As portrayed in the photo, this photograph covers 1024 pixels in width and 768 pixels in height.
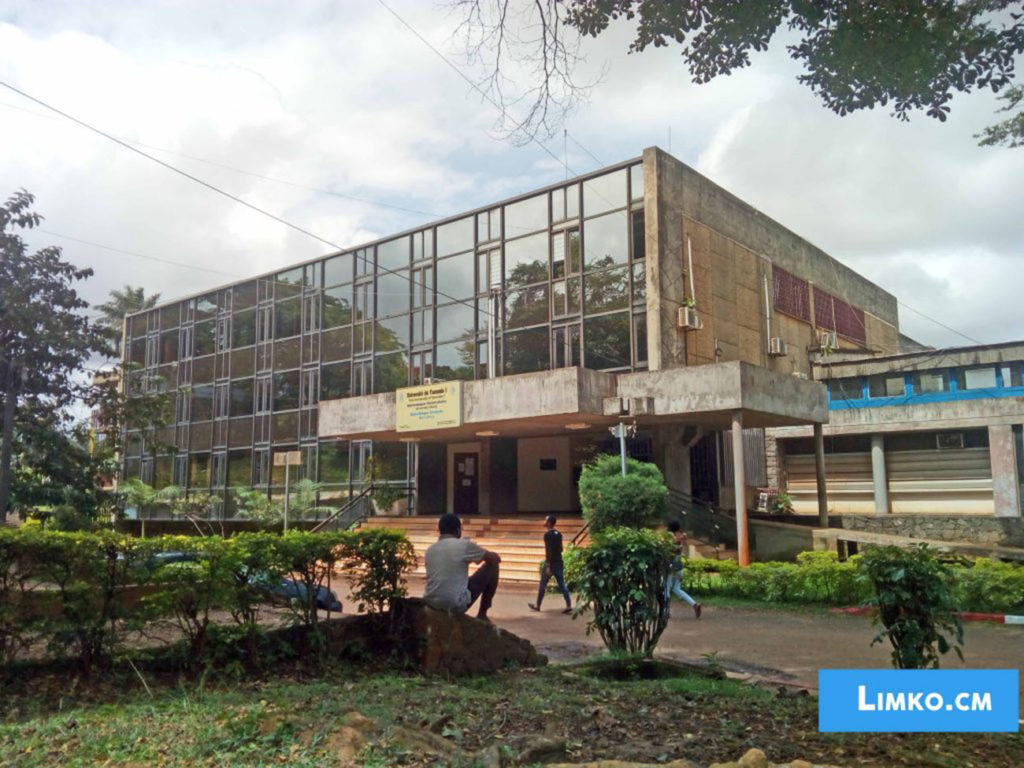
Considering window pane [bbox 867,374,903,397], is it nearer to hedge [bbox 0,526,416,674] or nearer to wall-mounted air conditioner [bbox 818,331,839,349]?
wall-mounted air conditioner [bbox 818,331,839,349]

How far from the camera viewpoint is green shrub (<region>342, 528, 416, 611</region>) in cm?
820

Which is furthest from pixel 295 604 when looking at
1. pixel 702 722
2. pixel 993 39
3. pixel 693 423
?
pixel 693 423

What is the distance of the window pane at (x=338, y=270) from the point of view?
97.2ft

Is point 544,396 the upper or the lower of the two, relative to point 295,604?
upper

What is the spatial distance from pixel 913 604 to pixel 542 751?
3.16m

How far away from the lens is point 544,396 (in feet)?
62.5

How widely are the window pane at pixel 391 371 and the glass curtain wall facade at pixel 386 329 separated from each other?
5 cm

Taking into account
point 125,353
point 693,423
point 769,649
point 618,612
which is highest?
point 125,353

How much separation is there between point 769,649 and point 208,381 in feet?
93.4

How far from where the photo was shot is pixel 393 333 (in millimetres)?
27688

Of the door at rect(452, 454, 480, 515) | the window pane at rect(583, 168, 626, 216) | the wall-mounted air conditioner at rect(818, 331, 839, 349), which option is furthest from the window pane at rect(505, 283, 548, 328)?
the wall-mounted air conditioner at rect(818, 331, 839, 349)

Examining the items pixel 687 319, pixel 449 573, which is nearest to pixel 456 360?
pixel 687 319

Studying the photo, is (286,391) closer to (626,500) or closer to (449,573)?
(626,500)

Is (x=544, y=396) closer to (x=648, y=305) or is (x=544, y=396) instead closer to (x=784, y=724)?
(x=648, y=305)
